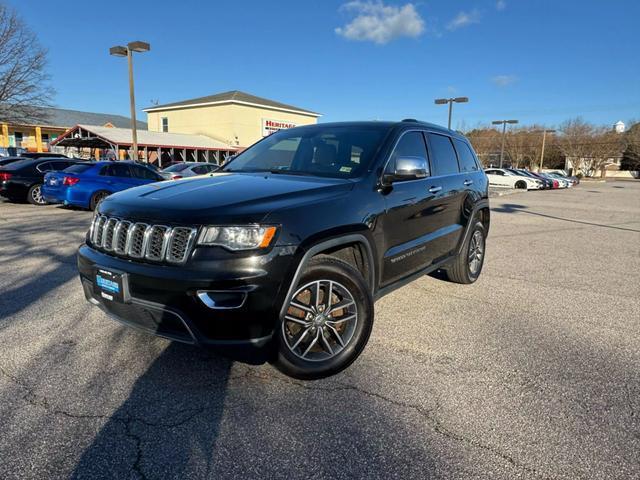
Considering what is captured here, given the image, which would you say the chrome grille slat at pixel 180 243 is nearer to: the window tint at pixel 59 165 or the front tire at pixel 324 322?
the front tire at pixel 324 322

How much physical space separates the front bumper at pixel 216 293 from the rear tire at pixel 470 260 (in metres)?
3.12

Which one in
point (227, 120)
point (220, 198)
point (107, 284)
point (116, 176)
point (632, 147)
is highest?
point (227, 120)

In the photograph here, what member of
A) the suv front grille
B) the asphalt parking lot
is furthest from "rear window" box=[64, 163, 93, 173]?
the suv front grille

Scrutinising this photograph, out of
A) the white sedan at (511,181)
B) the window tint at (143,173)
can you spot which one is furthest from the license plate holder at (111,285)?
the white sedan at (511,181)

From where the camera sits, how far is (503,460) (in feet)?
7.49

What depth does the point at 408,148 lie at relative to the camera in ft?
13.3

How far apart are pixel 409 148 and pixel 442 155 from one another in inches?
32.2

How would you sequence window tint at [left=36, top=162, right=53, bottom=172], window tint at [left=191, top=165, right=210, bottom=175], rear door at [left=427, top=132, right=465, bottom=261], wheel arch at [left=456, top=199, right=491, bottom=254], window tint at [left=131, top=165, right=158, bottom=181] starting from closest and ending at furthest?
rear door at [left=427, top=132, right=465, bottom=261] → wheel arch at [left=456, top=199, right=491, bottom=254] → window tint at [left=131, top=165, right=158, bottom=181] → window tint at [left=36, top=162, right=53, bottom=172] → window tint at [left=191, top=165, right=210, bottom=175]

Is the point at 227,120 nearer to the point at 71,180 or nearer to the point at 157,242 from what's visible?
the point at 71,180

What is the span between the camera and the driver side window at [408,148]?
12.1 ft

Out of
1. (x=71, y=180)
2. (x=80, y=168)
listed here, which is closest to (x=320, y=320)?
(x=71, y=180)

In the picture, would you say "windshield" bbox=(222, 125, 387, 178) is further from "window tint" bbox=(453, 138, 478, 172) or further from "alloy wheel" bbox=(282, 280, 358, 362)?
"window tint" bbox=(453, 138, 478, 172)

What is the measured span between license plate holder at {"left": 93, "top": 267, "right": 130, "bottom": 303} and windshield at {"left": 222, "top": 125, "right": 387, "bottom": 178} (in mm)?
1628

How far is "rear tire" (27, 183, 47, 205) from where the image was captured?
13.9m
